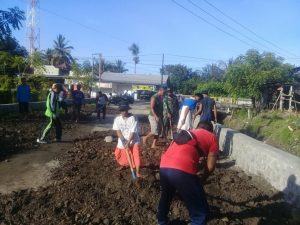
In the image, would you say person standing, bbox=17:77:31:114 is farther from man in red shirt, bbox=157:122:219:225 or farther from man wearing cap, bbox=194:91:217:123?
man in red shirt, bbox=157:122:219:225

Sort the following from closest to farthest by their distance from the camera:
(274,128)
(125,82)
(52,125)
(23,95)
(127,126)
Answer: (127,126)
(52,125)
(23,95)
(274,128)
(125,82)

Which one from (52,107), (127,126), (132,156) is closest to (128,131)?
(127,126)

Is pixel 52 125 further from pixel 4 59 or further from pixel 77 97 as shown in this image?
pixel 4 59

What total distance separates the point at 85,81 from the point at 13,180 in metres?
27.3

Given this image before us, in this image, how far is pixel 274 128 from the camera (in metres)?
17.6

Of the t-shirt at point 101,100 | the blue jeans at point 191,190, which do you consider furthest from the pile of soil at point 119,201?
the t-shirt at point 101,100

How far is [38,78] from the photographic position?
2380 cm

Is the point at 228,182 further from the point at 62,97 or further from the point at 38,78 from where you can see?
the point at 38,78

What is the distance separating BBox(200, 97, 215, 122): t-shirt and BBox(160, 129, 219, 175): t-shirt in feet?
19.2

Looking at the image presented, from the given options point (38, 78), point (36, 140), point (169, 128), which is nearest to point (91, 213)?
point (36, 140)

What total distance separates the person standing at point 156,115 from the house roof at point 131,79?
2185 inches

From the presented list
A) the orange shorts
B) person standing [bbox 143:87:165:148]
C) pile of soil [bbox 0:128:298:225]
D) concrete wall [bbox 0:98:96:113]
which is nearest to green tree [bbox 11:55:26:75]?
concrete wall [bbox 0:98:96:113]

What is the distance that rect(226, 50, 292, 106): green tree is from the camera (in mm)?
27031

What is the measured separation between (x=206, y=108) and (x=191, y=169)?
628 cm
